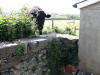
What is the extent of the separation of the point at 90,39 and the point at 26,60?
2769 mm

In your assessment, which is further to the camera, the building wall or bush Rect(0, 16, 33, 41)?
the building wall

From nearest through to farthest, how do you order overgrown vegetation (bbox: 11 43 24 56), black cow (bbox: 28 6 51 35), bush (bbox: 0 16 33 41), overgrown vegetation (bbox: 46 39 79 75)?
overgrown vegetation (bbox: 11 43 24 56)
bush (bbox: 0 16 33 41)
overgrown vegetation (bbox: 46 39 79 75)
black cow (bbox: 28 6 51 35)

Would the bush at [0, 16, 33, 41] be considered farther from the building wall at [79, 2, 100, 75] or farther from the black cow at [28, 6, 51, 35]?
the building wall at [79, 2, 100, 75]

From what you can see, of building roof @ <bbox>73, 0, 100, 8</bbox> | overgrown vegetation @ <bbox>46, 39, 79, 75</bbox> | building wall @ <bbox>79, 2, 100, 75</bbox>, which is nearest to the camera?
overgrown vegetation @ <bbox>46, 39, 79, 75</bbox>

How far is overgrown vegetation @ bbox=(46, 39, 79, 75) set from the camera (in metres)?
4.88

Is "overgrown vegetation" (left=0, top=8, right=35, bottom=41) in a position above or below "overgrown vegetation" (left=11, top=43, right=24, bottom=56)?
above

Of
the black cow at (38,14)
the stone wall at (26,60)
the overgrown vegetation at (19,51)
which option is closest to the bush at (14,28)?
the stone wall at (26,60)

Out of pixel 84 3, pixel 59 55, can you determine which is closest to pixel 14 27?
pixel 59 55

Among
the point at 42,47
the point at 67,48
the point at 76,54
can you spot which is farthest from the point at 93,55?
the point at 42,47

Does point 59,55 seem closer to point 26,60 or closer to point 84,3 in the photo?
point 26,60

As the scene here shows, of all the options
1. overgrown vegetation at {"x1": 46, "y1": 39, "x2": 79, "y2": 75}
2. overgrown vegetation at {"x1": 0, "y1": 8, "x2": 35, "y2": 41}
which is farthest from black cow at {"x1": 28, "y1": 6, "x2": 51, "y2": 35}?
overgrown vegetation at {"x1": 46, "y1": 39, "x2": 79, "y2": 75}

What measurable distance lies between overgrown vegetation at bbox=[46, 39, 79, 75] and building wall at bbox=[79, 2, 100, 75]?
336 millimetres

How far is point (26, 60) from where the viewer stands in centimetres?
402

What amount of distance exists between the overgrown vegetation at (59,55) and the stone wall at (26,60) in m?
0.21
